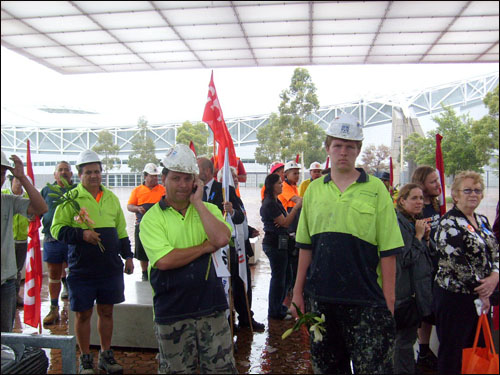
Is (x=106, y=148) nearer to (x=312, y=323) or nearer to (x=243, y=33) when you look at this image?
(x=243, y=33)

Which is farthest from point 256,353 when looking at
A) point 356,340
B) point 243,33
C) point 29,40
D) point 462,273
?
point 29,40

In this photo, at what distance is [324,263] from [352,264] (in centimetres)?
16

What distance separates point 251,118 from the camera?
157 feet

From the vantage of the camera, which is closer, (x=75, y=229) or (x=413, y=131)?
(x=75, y=229)

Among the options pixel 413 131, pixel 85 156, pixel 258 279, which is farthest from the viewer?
pixel 413 131

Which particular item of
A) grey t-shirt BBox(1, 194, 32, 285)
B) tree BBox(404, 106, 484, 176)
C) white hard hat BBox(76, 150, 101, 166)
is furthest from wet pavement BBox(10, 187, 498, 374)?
tree BBox(404, 106, 484, 176)

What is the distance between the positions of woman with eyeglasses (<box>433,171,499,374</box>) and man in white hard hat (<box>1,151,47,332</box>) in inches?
123

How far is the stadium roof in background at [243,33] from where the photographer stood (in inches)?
147

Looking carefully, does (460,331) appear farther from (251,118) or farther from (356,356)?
(251,118)

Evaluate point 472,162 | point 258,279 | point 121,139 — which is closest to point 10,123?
point 121,139

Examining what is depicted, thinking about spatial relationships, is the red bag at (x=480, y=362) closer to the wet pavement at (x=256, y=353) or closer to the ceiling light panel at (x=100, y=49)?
the wet pavement at (x=256, y=353)

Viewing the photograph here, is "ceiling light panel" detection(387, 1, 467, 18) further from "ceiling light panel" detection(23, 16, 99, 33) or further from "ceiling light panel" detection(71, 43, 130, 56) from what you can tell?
"ceiling light panel" detection(71, 43, 130, 56)

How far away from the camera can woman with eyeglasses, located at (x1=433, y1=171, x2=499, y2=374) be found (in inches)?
128

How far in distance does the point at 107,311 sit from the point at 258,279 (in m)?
4.37
